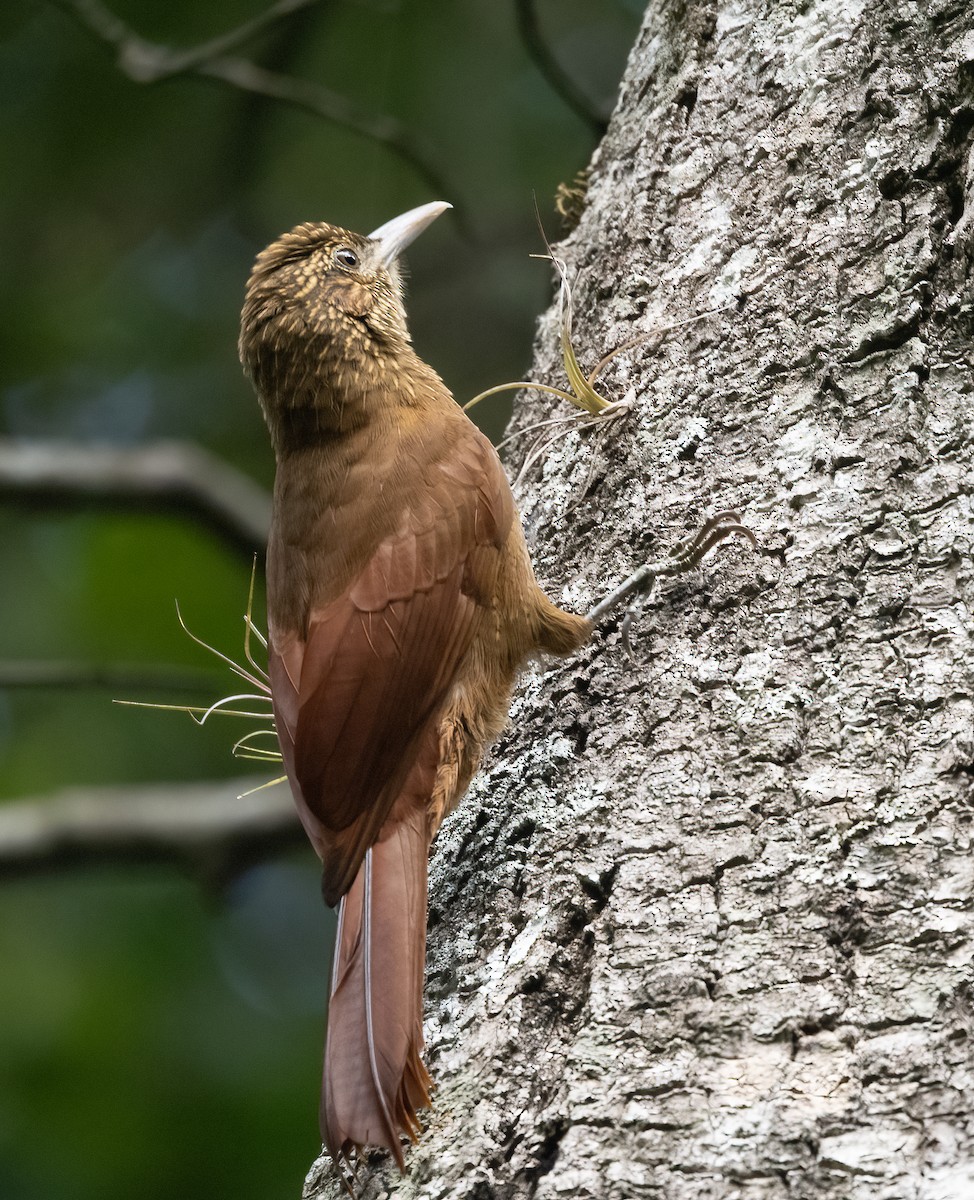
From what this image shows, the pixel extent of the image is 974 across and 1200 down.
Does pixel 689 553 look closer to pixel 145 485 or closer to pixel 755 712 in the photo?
pixel 755 712

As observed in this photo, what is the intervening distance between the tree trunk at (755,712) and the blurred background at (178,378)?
219cm

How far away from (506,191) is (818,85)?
12.3ft

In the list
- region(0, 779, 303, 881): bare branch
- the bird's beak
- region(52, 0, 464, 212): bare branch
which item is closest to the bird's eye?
the bird's beak

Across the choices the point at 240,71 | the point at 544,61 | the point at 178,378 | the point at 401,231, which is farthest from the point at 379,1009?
the point at 178,378

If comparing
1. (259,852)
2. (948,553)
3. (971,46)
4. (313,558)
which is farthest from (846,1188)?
(259,852)

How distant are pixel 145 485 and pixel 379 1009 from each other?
3.29 metres

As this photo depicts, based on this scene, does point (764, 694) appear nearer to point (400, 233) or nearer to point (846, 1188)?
point (846, 1188)

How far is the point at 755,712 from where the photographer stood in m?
2.13

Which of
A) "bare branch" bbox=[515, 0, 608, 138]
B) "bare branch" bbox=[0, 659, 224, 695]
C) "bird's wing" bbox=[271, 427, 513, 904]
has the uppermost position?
"bare branch" bbox=[515, 0, 608, 138]

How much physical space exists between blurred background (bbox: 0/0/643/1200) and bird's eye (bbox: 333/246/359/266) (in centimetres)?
135

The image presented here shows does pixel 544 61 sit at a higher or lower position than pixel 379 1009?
higher

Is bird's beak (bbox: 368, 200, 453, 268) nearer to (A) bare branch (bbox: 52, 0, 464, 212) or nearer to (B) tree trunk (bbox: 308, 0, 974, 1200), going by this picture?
(B) tree trunk (bbox: 308, 0, 974, 1200)

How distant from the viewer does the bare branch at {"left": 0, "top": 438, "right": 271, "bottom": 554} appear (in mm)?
4934

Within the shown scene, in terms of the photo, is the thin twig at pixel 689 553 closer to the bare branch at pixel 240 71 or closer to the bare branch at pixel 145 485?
the bare branch at pixel 145 485
